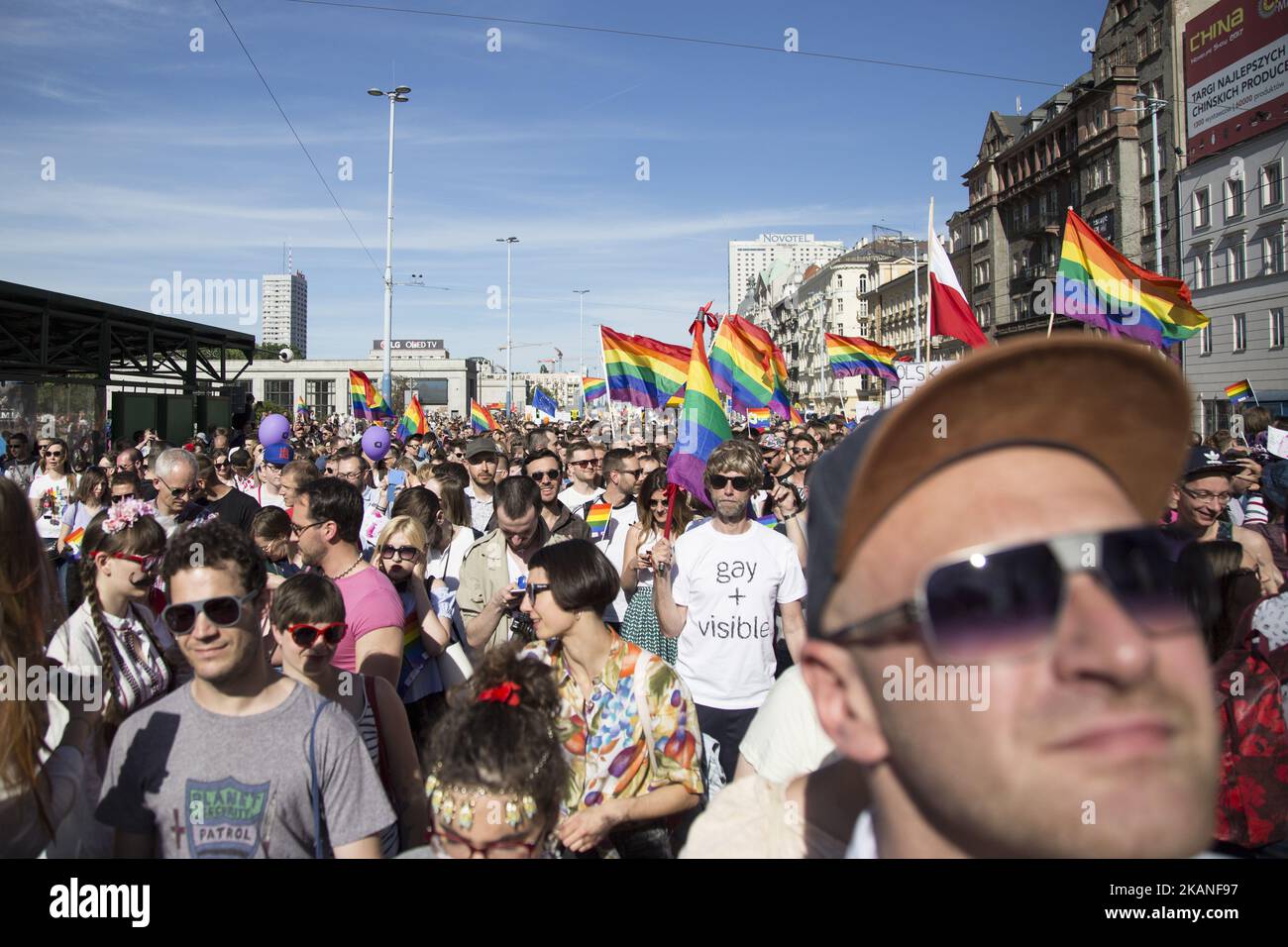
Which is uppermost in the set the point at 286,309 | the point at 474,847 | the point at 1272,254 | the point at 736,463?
the point at 286,309

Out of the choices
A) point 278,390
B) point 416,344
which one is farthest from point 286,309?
point 278,390

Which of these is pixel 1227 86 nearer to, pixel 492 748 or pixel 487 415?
pixel 487 415

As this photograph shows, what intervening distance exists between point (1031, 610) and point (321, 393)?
3448 inches

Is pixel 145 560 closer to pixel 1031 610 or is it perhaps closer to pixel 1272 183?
pixel 1031 610

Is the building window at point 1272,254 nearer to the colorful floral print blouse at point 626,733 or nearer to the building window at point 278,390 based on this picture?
the colorful floral print blouse at point 626,733

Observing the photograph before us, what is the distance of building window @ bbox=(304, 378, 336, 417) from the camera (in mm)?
81250

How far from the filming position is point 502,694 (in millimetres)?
2475

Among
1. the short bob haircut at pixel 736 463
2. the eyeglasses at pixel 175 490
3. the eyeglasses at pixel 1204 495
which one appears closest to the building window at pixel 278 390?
the eyeglasses at pixel 175 490

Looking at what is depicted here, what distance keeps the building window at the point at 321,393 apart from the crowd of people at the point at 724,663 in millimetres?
78751

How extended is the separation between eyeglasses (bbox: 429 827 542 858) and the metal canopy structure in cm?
1736

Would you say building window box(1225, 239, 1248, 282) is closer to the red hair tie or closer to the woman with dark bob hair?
the woman with dark bob hair

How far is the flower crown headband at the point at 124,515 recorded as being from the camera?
4.09m
